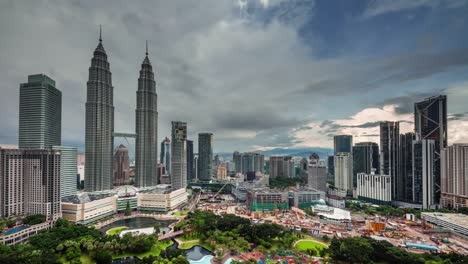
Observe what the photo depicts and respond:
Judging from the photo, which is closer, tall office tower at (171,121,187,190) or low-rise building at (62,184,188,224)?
low-rise building at (62,184,188,224)

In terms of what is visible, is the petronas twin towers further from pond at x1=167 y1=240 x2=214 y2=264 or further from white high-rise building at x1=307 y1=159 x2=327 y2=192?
white high-rise building at x1=307 y1=159 x2=327 y2=192

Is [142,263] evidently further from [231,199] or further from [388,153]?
[388,153]

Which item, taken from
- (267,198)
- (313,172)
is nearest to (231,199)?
(267,198)

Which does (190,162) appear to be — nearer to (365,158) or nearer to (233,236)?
(365,158)

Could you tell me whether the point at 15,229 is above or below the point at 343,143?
below

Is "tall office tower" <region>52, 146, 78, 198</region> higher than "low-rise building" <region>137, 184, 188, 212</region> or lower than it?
higher

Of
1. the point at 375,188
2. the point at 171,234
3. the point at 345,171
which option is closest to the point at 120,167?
the point at 171,234

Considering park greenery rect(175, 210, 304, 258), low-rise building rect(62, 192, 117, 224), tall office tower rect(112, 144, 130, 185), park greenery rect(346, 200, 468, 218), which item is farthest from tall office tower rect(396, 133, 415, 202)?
tall office tower rect(112, 144, 130, 185)
